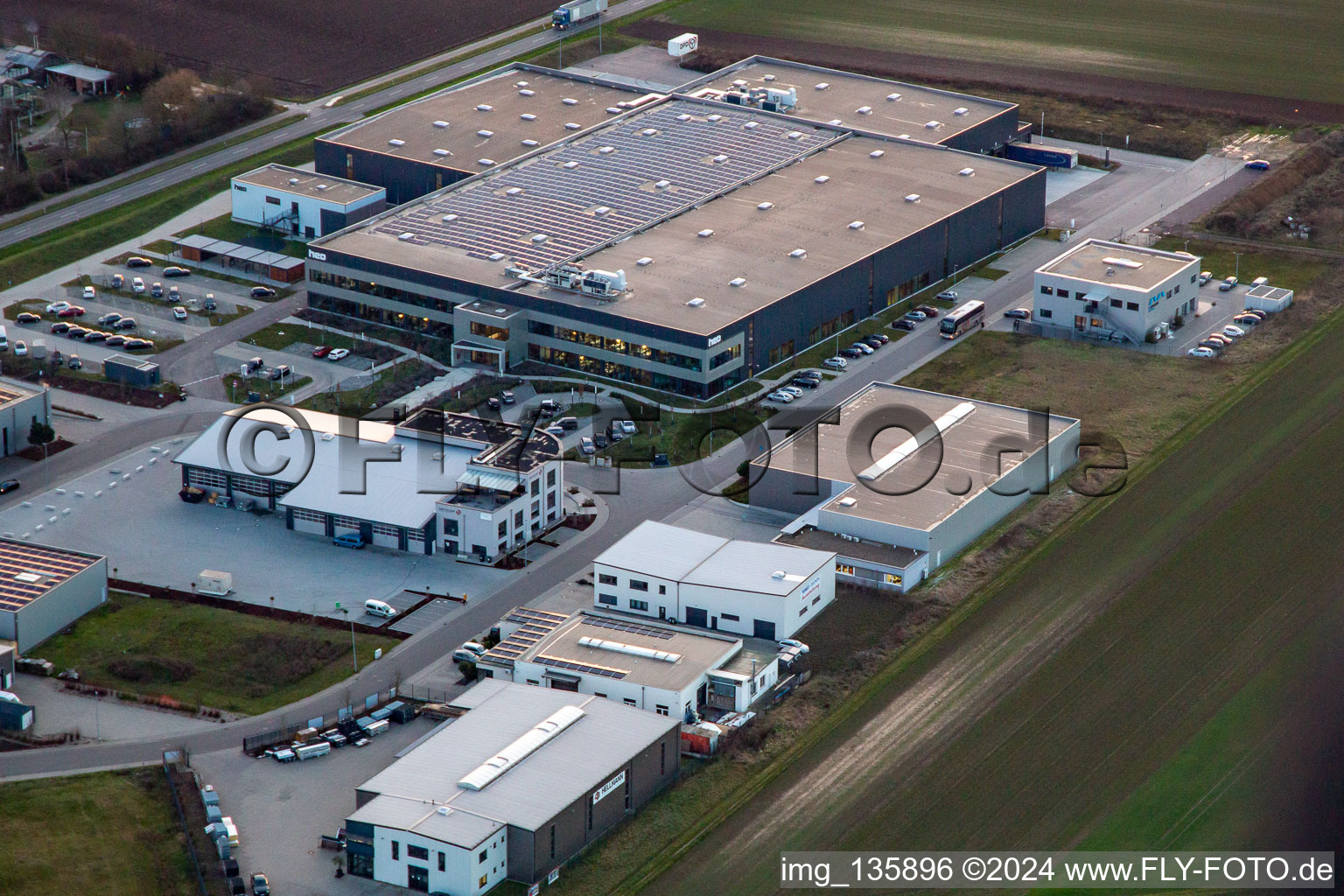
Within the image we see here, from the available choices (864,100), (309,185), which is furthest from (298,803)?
(864,100)

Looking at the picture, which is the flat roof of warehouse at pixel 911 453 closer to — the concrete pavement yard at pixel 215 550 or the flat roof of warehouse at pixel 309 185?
the concrete pavement yard at pixel 215 550

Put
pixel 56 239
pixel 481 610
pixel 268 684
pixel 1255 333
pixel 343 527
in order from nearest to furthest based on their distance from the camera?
1. pixel 268 684
2. pixel 481 610
3. pixel 343 527
4. pixel 1255 333
5. pixel 56 239

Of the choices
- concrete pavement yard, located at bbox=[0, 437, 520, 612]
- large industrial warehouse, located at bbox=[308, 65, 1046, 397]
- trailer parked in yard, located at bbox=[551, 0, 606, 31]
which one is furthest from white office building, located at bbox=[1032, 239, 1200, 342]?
trailer parked in yard, located at bbox=[551, 0, 606, 31]

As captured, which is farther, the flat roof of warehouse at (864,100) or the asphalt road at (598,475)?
the flat roof of warehouse at (864,100)

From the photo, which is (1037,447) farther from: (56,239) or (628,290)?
(56,239)

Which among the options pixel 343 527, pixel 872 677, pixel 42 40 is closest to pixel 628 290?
pixel 343 527

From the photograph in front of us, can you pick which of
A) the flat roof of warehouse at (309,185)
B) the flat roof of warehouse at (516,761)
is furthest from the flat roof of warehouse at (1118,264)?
the flat roof of warehouse at (516,761)

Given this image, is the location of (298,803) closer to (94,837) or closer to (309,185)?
(94,837)
